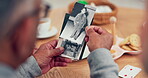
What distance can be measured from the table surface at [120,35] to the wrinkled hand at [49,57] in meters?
0.03

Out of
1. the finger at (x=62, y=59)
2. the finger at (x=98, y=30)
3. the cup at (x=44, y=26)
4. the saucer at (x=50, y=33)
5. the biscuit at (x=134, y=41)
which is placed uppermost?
the finger at (x=98, y=30)

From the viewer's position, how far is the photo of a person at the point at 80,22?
1.16 m

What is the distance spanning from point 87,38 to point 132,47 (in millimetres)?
263

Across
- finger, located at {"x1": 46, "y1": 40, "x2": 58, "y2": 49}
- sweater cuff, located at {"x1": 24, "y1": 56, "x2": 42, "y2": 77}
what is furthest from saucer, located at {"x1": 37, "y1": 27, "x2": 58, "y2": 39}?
sweater cuff, located at {"x1": 24, "y1": 56, "x2": 42, "y2": 77}

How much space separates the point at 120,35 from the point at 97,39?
43 centimetres

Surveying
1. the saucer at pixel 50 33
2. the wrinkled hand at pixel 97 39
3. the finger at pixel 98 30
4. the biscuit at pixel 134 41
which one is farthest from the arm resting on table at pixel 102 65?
the saucer at pixel 50 33

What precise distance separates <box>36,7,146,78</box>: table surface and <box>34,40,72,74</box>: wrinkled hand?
3 centimetres

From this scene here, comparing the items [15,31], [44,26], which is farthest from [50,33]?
[15,31]

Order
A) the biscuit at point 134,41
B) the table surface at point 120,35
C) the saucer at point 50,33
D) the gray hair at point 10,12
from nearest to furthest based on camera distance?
the gray hair at point 10,12, the table surface at point 120,35, the biscuit at point 134,41, the saucer at point 50,33

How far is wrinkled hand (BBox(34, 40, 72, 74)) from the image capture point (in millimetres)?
1123

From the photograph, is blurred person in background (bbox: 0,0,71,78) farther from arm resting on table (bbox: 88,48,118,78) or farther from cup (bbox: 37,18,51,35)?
cup (bbox: 37,18,51,35)

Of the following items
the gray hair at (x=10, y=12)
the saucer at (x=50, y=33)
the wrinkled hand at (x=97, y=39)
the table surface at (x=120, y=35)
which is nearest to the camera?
the gray hair at (x=10, y=12)

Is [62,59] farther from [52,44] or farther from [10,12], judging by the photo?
[10,12]

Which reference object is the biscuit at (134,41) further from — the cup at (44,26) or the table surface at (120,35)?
the cup at (44,26)
